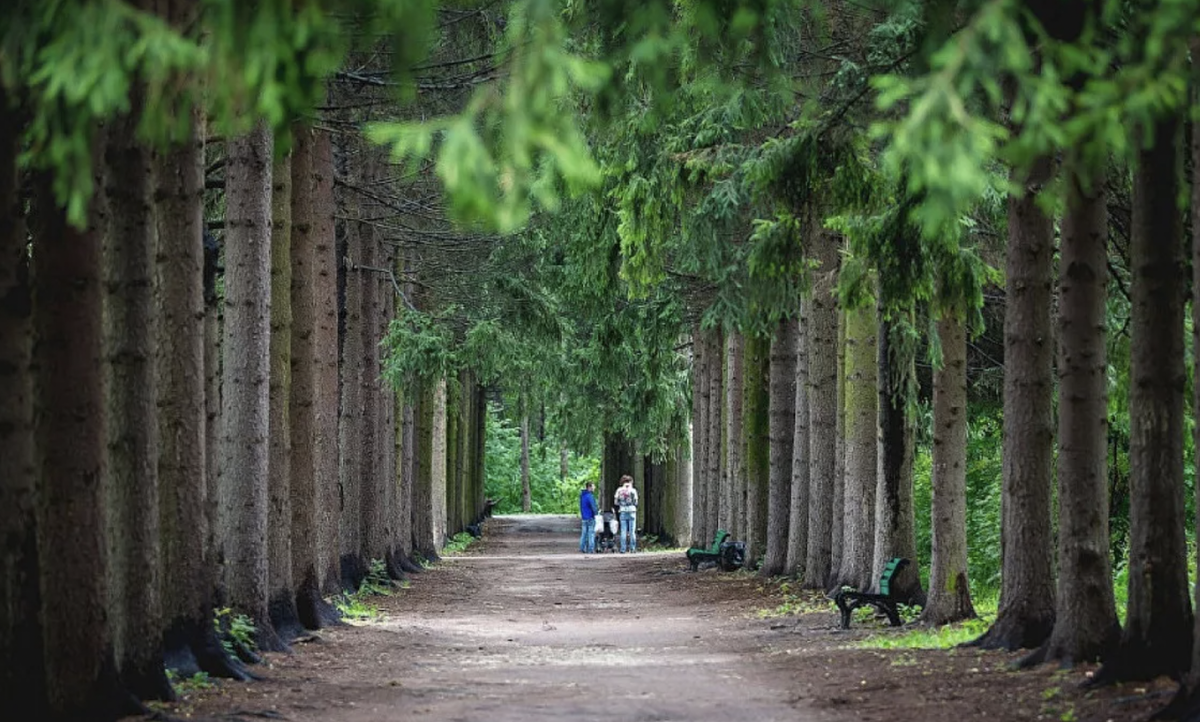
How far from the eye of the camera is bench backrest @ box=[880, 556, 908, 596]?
17547 millimetres

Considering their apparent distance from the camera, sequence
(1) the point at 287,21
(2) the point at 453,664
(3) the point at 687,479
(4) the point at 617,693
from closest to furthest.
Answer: (1) the point at 287,21
(4) the point at 617,693
(2) the point at 453,664
(3) the point at 687,479

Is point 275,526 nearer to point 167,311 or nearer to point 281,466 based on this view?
point 281,466

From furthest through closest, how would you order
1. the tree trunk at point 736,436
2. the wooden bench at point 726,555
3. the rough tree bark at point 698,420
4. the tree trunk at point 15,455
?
the rough tree bark at point 698,420 < the tree trunk at point 736,436 < the wooden bench at point 726,555 < the tree trunk at point 15,455

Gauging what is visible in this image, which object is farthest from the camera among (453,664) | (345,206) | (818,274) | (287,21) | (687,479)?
(687,479)

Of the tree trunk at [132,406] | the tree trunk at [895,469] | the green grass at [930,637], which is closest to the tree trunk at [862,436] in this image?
the tree trunk at [895,469]

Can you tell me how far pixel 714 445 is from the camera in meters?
37.2

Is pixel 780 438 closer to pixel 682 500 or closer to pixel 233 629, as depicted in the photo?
pixel 233 629

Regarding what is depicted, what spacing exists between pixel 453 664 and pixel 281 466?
2895mm

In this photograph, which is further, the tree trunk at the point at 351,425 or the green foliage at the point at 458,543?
the green foliage at the point at 458,543

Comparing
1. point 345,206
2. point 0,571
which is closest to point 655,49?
point 0,571

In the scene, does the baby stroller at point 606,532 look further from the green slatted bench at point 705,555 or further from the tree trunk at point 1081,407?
the tree trunk at point 1081,407

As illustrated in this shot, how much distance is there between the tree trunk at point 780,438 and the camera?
86.5 ft

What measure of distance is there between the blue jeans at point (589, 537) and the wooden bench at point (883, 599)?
89.5 feet

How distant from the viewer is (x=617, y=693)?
40.8 feet
